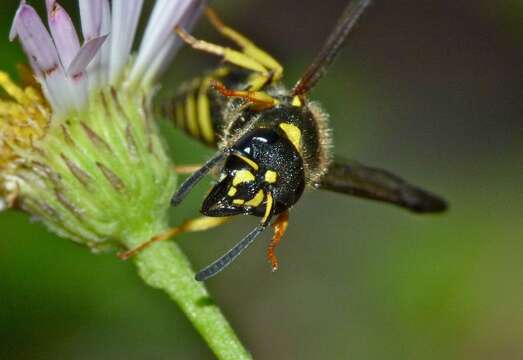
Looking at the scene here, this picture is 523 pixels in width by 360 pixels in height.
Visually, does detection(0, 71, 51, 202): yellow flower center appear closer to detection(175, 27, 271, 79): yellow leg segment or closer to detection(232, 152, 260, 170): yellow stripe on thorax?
detection(175, 27, 271, 79): yellow leg segment

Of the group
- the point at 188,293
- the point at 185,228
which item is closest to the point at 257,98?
the point at 185,228

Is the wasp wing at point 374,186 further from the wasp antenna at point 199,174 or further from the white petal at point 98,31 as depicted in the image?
the white petal at point 98,31

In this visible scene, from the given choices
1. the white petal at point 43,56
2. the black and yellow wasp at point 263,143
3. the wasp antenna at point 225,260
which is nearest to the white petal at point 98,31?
the white petal at point 43,56

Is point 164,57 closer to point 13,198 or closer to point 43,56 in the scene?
point 43,56

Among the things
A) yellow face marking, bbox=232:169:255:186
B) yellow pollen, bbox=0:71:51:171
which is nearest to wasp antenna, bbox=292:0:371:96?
yellow face marking, bbox=232:169:255:186

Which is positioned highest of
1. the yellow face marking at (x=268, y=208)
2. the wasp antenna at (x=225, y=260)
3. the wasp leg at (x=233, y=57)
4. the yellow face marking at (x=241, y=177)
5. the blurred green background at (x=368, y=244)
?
the wasp leg at (x=233, y=57)

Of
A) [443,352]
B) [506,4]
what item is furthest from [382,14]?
[443,352]

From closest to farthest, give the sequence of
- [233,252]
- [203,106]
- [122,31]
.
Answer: [233,252]
[122,31]
[203,106]
